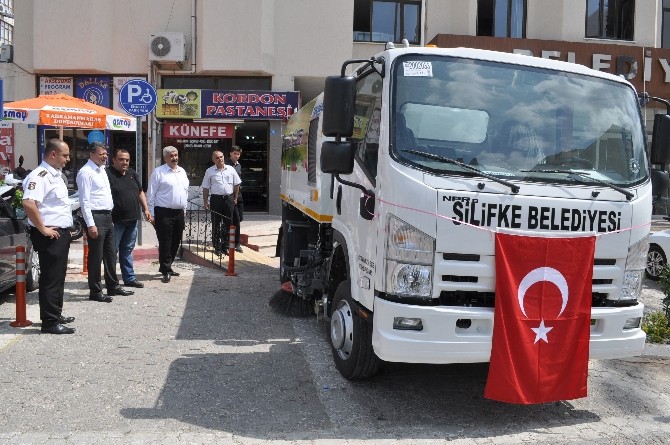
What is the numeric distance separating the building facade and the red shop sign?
30 mm

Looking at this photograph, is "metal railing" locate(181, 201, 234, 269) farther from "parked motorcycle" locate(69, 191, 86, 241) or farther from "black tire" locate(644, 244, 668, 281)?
"black tire" locate(644, 244, 668, 281)

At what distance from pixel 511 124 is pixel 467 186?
718 millimetres

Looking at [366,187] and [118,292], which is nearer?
[366,187]

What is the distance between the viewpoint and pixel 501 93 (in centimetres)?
493

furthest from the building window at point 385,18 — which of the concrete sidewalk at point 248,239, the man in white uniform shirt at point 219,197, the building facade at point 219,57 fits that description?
the man in white uniform shirt at point 219,197

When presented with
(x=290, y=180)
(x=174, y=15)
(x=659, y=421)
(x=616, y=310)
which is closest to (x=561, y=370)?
(x=616, y=310)

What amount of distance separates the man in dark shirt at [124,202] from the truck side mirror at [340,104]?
4.95 m

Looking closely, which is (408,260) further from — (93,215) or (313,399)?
(93,215)

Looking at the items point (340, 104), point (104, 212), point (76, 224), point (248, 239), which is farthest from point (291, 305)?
point (248, 239)

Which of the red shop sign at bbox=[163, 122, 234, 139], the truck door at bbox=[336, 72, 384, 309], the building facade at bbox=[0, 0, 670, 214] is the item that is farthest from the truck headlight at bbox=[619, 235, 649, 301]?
the red shop sign at bbox=[163, 122, 234, 139]

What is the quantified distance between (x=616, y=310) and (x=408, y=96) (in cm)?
213

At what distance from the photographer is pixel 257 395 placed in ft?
17.2

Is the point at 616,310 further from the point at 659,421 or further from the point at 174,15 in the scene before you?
the point at 174,15

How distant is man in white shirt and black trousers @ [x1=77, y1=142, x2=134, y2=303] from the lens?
8.14 m
